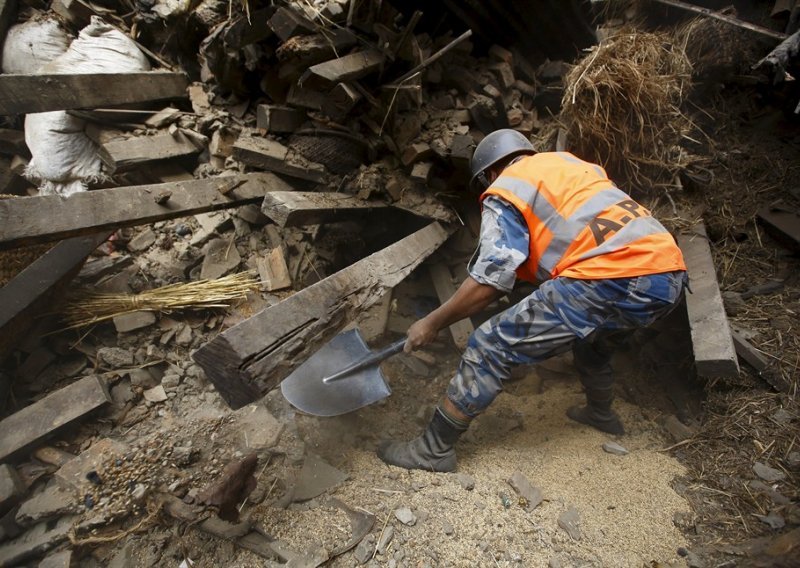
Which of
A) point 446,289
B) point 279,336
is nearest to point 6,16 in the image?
point 279,336

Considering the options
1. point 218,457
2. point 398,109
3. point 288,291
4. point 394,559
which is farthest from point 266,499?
point 398,109

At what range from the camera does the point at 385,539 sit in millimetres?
1954

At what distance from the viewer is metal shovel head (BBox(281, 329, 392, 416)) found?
242cm

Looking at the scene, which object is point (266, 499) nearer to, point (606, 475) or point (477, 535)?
point (477, 535)

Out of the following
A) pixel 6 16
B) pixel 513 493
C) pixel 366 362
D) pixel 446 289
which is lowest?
pixel 513 493

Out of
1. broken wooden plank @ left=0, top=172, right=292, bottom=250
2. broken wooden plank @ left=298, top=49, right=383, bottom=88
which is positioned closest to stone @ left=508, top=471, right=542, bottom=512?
→ broken wooden plank @ left=0, top=172, right=292, bottom=250

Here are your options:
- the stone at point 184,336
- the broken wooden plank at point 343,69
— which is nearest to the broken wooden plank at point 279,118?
the broken wooden plank at point 343,69

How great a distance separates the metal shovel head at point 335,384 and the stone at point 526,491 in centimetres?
87

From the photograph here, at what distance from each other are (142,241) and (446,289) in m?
2.37

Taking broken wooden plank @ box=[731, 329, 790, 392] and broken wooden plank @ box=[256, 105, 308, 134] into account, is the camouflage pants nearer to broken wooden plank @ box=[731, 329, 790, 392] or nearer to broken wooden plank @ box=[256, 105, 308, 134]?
broken wooden plank @ box=[731, 329, 790, 392]

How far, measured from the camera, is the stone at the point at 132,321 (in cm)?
263

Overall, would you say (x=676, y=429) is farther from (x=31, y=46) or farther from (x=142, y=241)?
(x=31, y=46)

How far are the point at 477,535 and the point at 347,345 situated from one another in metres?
1.31

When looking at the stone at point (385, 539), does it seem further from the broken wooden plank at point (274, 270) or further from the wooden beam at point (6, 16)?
the wooden beam at point (6, 16)
